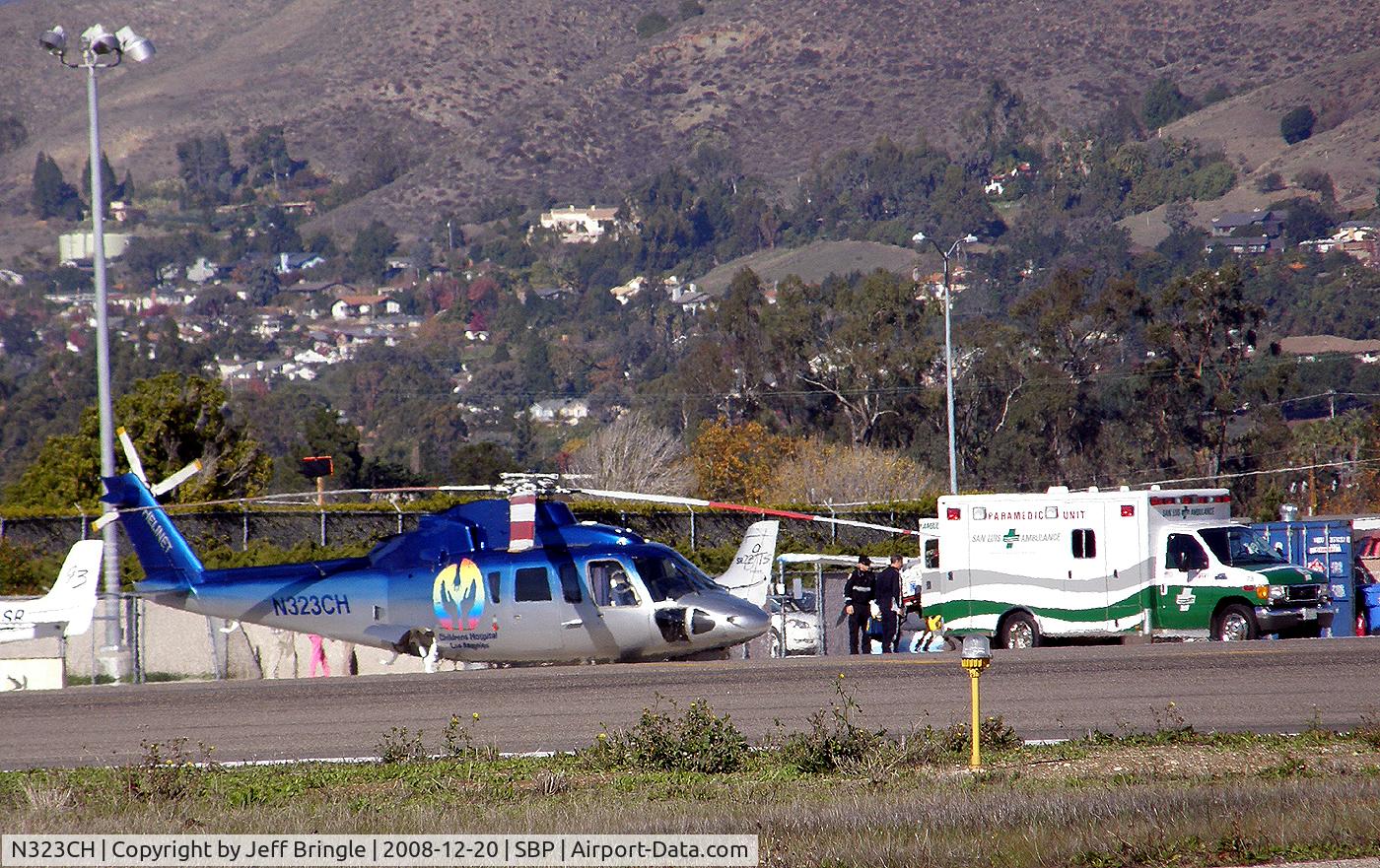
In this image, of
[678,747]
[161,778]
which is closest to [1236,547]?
[678,747]

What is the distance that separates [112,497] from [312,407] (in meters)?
110

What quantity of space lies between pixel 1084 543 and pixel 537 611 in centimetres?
795

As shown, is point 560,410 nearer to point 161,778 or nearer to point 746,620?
point 746,620

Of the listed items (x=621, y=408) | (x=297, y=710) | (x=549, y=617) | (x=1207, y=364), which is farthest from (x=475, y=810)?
(x=621, y=408)

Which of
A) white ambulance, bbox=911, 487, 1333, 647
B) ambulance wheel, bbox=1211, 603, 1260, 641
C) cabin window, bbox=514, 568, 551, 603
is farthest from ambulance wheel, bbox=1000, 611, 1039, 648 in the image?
cabin window, bbox=514, 568, 551, 603

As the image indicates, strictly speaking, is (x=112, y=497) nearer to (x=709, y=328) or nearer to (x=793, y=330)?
(x=793, y=330)

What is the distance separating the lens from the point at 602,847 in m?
9.12

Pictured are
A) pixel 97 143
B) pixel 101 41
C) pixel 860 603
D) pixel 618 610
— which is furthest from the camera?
pixel 97 143

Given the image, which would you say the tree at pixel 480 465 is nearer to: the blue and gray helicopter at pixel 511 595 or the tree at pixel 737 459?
the tree at pixel 737 459

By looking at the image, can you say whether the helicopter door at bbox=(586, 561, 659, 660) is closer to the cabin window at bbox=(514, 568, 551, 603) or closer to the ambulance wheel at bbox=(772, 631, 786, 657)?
the cabin window at bbox=(514, 568, 551, 603)

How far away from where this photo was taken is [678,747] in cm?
1290

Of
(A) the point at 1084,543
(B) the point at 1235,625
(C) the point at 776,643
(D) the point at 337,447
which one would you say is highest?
(D) the point at 337,447

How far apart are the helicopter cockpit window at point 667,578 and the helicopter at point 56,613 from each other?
904 centimetres

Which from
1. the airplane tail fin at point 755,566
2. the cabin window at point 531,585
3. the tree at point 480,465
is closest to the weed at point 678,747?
the cabin window at point 531,585
